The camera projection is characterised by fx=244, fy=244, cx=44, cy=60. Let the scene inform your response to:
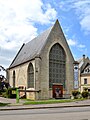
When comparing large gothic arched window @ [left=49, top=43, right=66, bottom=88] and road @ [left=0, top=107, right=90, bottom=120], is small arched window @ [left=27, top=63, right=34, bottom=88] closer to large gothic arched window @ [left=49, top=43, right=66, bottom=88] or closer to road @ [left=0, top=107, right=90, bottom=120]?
large gothic arched window @ [left=49, top=43, right=66, bottom=88]

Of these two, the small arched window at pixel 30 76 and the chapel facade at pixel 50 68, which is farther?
the small arched window at pixel 30 76

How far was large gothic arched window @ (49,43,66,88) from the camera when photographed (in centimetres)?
4600

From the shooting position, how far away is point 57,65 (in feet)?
154

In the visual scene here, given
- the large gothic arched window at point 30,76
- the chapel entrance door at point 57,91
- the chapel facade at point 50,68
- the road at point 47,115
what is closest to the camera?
the road at point 47,115

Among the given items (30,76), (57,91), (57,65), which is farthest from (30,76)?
(57,91)

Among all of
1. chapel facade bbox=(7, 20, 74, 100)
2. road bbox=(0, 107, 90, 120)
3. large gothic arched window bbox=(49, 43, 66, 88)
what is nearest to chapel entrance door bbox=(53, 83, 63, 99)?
chapel facade bbox=(7, 20, 74, 100)

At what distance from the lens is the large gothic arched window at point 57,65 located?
46000 millimetres

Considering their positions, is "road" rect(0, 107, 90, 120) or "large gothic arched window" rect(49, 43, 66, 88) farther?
"large gothic arched window" rect(49, 43, 66, 88)

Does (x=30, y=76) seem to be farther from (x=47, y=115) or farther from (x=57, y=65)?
(x=47, y=115)

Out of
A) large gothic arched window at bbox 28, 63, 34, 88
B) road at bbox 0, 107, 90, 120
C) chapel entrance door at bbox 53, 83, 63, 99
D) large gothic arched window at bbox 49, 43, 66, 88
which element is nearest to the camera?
road at bbox 0, 107, 90, 120

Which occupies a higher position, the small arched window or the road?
the small arched window

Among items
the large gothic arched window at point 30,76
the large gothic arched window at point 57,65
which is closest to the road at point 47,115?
the large gothic arched window at point 57,65

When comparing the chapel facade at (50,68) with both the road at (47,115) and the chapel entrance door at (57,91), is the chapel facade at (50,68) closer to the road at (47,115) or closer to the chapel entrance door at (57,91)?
the chapel entrance door at (57,91)

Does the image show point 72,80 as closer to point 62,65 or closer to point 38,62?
point 62,65
